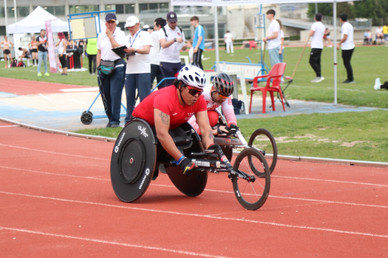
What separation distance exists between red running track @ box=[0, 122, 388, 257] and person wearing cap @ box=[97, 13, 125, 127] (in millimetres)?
4412

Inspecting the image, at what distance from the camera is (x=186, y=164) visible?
26.5 feet

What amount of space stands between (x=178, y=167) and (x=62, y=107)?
1253cm

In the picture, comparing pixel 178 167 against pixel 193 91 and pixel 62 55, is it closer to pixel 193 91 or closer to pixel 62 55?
pixel 193 91

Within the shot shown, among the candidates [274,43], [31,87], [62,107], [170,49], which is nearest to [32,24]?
[31,87]

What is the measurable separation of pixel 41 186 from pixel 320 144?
4.89 metres

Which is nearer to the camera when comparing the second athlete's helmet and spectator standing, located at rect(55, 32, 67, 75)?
the second athlete's helmet

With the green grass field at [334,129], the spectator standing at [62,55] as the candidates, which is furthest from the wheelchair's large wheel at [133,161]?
the spectator standing at [62,55]

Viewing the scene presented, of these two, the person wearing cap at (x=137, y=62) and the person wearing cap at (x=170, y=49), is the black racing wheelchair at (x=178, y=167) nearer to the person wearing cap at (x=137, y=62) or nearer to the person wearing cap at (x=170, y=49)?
the person wearing cap at (x=137, y=62)

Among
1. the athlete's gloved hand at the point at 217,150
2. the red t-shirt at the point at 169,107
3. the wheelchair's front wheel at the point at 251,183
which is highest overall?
the red t-shirt at the point at 169,107

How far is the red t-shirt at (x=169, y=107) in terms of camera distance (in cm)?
818

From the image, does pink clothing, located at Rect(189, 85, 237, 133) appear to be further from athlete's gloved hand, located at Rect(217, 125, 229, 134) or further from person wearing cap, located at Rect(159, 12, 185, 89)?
person wearing cap, located at Rect(159, 12, 185, 89)

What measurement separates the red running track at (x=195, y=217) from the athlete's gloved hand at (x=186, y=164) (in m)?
0.40

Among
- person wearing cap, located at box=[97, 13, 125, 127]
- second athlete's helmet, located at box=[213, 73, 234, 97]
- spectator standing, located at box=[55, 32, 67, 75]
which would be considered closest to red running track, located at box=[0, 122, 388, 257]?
second athlete's helmet, located at box=[213, 73, 234, 97]

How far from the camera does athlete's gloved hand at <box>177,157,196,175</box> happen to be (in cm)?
804
